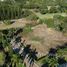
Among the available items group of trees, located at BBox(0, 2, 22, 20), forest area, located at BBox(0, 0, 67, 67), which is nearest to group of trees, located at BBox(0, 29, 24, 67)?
forest area, located at BBox(0, 0, 67, 67)

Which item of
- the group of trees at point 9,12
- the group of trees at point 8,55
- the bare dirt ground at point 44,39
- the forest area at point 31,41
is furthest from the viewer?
Answer: the group of trees at point 9,12

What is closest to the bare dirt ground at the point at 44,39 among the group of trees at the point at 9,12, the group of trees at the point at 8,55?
the group of trees at the point at 8,55

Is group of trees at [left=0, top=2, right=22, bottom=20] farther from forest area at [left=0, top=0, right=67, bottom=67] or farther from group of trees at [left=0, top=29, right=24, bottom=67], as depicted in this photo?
group of trees at [left=0, top=29, right=24, bottom=67]

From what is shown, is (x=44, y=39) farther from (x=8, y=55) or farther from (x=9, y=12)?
(x=9, y=12)

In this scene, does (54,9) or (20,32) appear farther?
(54,9)

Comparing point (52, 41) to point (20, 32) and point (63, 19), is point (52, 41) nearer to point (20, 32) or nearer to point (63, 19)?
point (20, 32)

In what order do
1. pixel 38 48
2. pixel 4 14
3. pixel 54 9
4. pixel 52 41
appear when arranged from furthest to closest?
pixel 54 9
pixel 4 14
pixel 52 41
pixel 38 48

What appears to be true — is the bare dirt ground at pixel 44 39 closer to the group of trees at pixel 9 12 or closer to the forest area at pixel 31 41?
the forest area at pixel 31 41

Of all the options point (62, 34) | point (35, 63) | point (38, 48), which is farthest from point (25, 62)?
point (62, 34)
